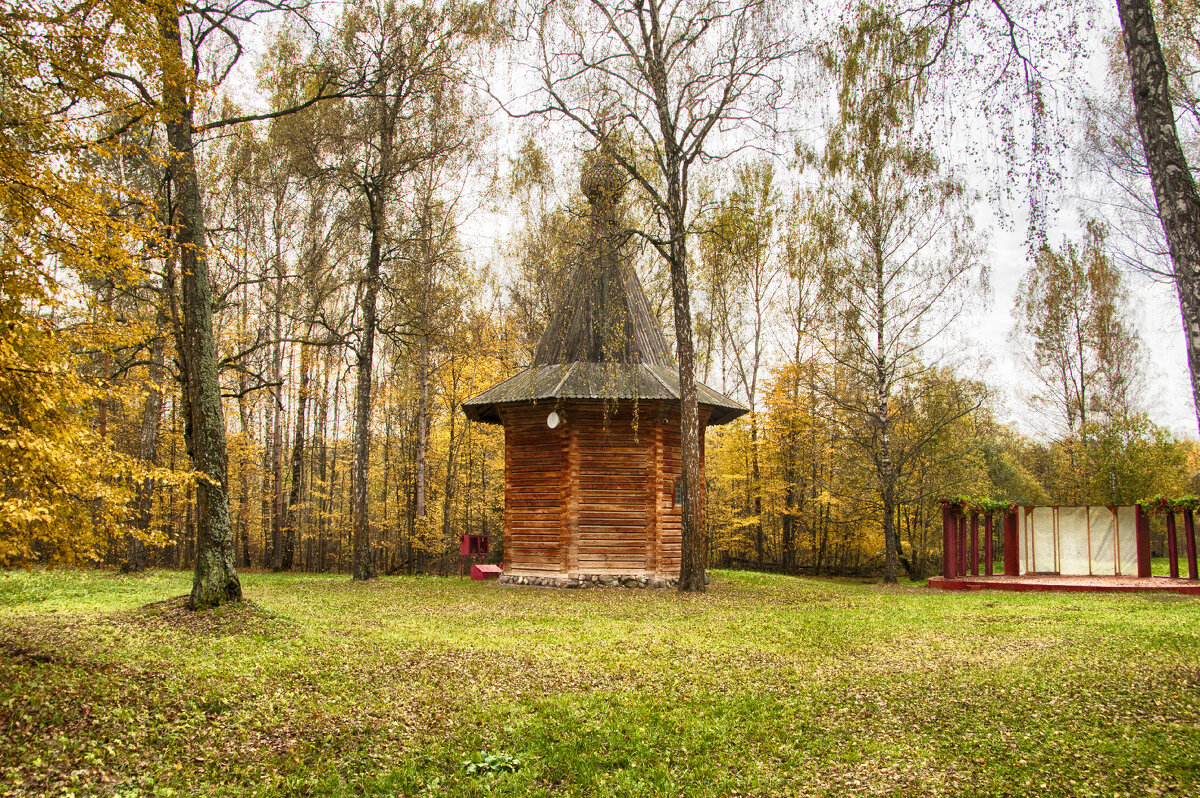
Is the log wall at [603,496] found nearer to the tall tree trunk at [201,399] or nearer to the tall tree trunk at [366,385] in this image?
the tall tree trunk at [366,385]

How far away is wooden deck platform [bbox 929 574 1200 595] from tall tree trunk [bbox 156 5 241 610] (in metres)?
15.2

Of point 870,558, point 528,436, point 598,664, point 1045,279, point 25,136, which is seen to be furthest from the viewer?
point 870,558

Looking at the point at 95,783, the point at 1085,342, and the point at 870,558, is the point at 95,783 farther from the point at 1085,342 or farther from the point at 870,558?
the point at 1085,342

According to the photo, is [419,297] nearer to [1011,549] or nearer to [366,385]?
[366,385]

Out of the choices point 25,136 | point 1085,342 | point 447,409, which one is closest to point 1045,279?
point 1085,342

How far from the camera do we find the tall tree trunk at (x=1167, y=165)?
17.3 ft

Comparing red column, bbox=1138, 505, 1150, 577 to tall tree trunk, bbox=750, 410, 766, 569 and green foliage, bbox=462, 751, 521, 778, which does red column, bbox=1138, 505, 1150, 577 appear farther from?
green foliage, bbox=462, 751, 521, 778

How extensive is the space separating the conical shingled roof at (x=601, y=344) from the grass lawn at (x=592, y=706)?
21.4ft

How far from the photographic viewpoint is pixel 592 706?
5879 mm

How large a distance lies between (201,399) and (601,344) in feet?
A: 31.5

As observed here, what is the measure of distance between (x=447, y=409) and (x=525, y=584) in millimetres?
13355

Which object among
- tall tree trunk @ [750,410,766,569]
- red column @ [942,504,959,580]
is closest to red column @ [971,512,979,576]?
red column @ [942,504,959,580]

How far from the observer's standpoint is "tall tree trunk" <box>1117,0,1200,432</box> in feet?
17.3

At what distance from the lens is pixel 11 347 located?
5.26 meters
